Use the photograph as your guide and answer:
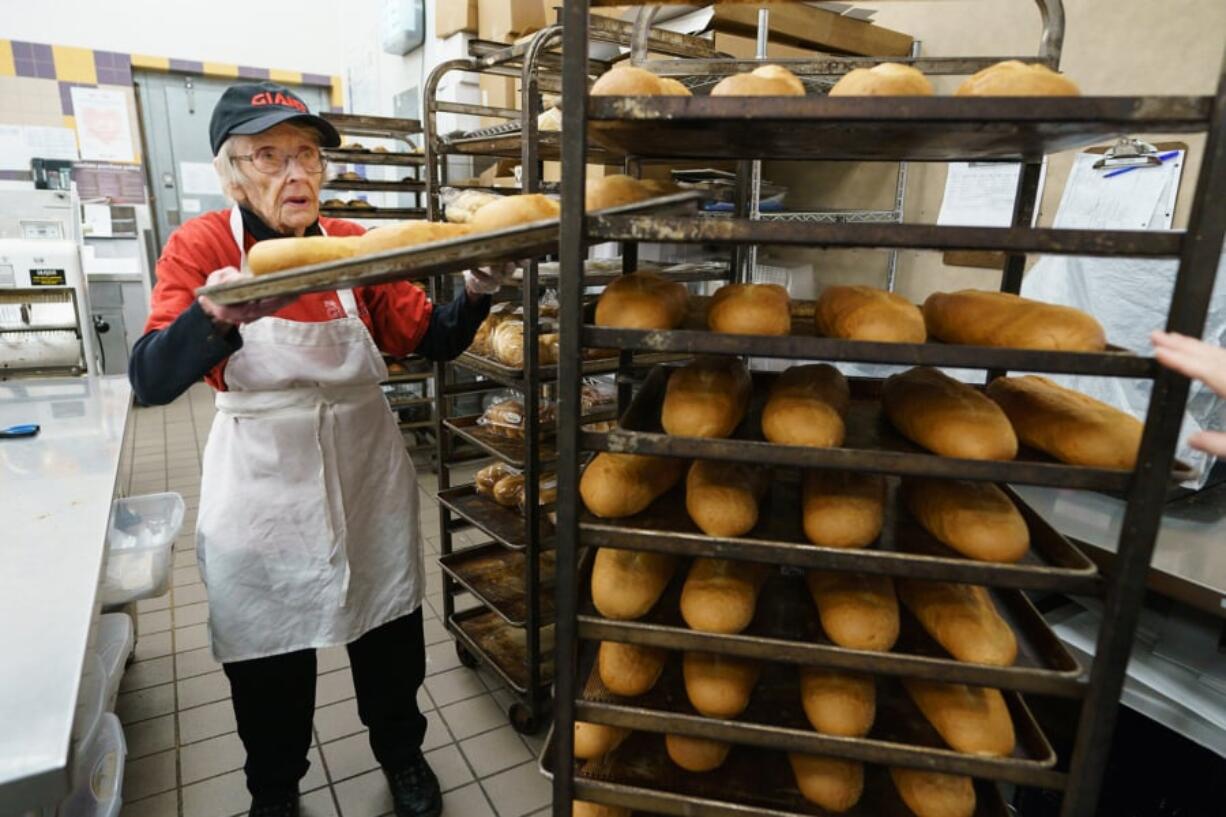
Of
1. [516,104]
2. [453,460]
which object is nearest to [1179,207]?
[453,460]

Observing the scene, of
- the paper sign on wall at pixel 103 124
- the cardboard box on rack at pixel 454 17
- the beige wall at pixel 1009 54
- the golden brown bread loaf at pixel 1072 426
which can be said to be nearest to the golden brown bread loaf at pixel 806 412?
the golden brown bread loaf at pixel 1072 426

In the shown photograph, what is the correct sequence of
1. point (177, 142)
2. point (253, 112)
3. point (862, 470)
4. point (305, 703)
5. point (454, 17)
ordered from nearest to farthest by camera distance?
point (862, 470)
point (253, 112)
point (305, 703)
point (454, 17)
point (177, 142)

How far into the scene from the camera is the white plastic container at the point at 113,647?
1.71 metres

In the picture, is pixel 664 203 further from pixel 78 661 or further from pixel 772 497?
pixel 78 661

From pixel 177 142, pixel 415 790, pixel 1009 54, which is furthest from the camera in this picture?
pixel 177 142

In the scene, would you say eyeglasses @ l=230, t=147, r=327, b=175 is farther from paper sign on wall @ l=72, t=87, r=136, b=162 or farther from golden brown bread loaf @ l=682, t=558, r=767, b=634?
paper sign on wall @ l=72, t=87, r=136, b=162

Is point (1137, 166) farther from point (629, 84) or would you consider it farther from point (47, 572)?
point (47, 572)

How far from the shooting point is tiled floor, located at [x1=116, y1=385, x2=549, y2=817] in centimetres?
180

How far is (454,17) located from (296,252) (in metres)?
3.68

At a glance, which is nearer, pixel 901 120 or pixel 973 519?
pixel 901 120

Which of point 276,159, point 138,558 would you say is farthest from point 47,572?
point 276,159

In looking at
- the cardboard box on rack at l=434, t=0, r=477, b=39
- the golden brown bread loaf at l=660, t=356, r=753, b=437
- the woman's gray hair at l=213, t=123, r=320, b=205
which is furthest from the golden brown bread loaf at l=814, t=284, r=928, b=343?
the cardboard box on rack at l=434, t=0, r=477, b=39

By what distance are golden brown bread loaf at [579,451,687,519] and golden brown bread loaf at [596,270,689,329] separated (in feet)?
0.63

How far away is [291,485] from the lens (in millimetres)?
1458
